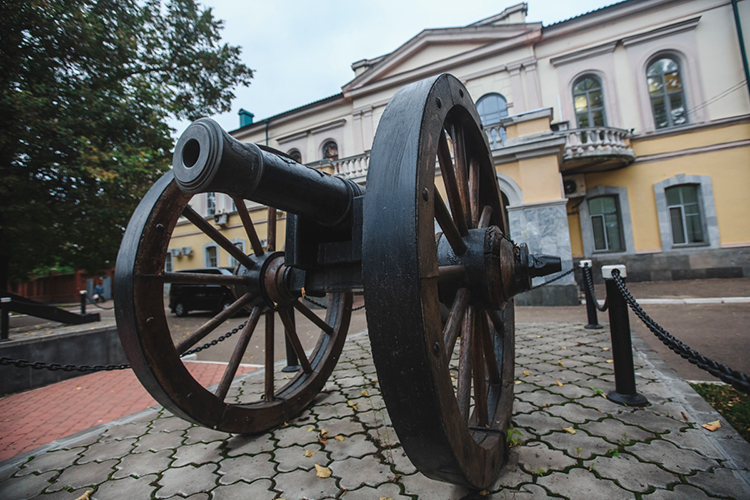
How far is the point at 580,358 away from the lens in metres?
3.54

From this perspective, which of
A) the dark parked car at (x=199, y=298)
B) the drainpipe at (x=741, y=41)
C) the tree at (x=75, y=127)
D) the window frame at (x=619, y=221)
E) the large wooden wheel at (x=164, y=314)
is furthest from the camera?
the window frame at (x=619, y=221)

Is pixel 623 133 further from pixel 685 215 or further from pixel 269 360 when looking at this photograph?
pixel 269 360

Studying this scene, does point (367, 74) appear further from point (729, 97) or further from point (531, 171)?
point (729, 97)

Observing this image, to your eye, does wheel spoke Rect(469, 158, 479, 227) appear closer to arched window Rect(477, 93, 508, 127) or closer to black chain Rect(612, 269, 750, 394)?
black chain Rect(612, 269, 750, 394)

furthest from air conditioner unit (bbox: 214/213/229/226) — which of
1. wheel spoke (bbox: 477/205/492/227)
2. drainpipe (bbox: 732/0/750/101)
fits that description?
drainpipe (bbox: 732/0/750/101)

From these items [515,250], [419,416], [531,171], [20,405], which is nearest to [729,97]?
[531,171]

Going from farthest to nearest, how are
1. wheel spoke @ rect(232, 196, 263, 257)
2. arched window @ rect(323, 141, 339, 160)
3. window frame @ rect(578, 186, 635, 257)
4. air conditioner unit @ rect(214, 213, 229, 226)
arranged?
arched window @ rect(323, 141, 339, 160)
air conditioner unit @ rect(214, 213, 229, 226)
window frame @ rect(578, 186, 635, 257)
wheel spoke @ rect(232, 196, 263, 257)

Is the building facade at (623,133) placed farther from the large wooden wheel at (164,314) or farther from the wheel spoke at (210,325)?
the wheel spoke at (210,325)

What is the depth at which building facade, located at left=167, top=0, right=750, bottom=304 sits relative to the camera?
339 inches

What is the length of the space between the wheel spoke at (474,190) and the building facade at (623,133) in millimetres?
6570

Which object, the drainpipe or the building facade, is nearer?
the building facade

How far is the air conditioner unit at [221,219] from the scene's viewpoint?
16672 millimetres

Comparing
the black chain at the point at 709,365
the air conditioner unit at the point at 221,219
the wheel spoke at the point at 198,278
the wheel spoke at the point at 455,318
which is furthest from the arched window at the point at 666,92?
the air conditioner unit at the point at 221,219

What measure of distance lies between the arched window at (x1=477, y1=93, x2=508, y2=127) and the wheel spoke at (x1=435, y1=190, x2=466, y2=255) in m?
13.0
